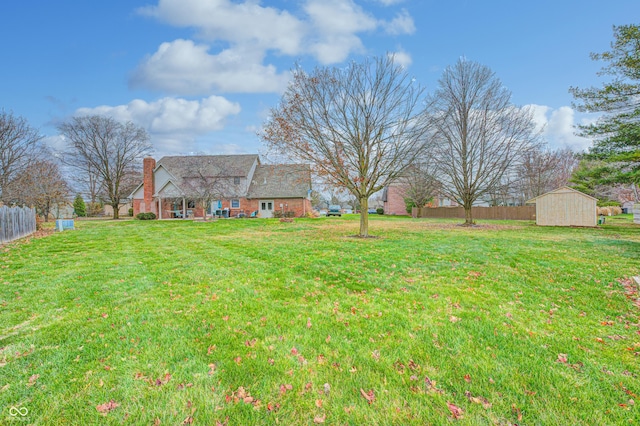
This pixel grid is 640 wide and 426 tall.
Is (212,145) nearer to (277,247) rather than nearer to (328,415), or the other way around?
(277,247)

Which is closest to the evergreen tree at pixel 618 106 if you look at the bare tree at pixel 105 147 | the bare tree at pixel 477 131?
the bare tree at pixel 477 131

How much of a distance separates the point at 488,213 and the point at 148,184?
126ft

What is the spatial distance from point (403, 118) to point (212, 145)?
3063 cm

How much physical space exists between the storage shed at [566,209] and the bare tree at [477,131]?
3.93m

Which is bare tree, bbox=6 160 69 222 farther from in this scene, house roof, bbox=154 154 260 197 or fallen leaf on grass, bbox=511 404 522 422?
fallen leaf on grass, bbox=511 404 522 422

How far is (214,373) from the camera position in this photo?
9.61ft

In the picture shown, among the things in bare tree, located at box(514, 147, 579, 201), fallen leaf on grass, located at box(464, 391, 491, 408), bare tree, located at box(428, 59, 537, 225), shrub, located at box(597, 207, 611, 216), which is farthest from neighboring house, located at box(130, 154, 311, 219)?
shrub, located at box(597, 207, 611, 216)

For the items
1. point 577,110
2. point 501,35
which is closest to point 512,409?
point 501,35

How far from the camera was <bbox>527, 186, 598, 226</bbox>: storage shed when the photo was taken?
61.4ft

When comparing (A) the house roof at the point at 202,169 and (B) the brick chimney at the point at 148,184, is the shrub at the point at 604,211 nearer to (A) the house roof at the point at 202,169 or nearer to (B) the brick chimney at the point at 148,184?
(A) the house roof at the point at 202,169

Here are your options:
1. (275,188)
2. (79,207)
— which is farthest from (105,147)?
(275,188)

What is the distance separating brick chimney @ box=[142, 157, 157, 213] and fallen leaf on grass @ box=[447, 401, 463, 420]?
116 feet

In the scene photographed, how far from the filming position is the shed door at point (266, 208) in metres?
32.3

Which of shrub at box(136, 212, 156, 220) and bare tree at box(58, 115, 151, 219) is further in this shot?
bare tree at box(58, 115, 151, 219)
